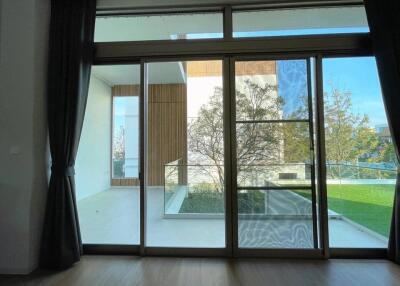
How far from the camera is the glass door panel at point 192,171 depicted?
10.8 ft

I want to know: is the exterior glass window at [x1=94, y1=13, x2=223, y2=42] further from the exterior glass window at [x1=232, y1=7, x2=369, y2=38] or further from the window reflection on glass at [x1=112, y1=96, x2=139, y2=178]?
the window reflection on glass at [x1=112, y1=96, x2=139, y2=178]

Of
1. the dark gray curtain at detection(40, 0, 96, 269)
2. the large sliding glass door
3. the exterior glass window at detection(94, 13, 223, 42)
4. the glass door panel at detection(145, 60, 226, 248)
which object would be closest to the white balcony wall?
the glass door panel at detection(145, 60, 226, 248)

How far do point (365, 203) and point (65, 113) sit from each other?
154 inches

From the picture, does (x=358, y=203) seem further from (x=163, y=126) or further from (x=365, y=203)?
(x=163, y=126)

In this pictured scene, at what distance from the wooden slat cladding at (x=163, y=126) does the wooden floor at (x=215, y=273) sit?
1.46 m

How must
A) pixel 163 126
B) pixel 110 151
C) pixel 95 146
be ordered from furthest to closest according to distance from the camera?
pixel 95 146, pixel 110 151, pixel 163 126

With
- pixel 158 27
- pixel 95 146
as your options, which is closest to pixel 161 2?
pixel 158 27

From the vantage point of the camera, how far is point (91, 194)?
5.27m

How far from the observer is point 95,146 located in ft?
18.9

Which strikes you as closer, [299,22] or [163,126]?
[299,22]

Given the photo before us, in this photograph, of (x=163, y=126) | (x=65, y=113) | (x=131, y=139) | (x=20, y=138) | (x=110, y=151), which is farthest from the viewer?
(x=110, y=151)

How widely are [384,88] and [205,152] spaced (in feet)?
7.31

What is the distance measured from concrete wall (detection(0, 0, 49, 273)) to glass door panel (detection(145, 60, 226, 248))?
127 cm

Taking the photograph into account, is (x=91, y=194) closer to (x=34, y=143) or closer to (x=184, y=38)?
(x=34, y=143)
